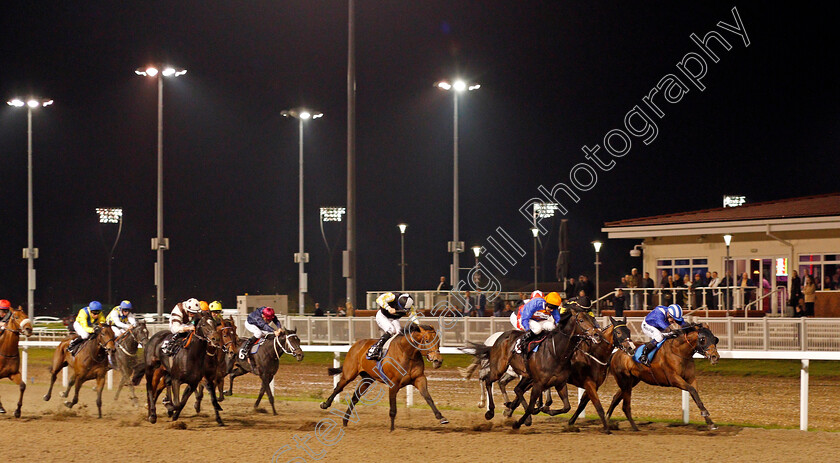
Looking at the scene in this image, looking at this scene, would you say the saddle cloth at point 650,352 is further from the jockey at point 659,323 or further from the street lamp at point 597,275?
the street lamp at point 597,275

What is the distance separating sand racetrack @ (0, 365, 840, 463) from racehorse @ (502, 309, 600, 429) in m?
0.51

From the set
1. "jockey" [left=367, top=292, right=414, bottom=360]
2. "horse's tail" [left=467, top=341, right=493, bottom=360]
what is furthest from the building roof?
"jockey" [left=367, top=292, right=414, bottom=360]

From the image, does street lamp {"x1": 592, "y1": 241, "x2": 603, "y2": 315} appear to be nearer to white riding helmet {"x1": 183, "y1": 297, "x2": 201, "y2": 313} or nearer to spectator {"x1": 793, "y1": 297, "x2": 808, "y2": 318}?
spectator {"x1": 793, "y1": 297, "x2": 808, "y2": 318}

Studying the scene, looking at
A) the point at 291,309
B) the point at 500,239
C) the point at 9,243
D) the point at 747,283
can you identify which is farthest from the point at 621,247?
the point at 747,283

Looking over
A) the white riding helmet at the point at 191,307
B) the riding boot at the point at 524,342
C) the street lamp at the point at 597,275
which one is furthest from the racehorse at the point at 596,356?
the street lamp at the point at 597,275

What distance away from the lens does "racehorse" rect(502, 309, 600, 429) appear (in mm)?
9031

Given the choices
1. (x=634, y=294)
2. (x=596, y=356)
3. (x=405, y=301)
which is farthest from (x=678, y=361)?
(x=634, y=294)

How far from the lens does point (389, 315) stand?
33.2 feet

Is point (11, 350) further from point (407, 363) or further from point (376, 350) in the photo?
point (407, 363)

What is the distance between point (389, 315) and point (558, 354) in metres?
2.12

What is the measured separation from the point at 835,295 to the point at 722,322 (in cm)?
469

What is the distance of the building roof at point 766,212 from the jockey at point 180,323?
54.3 ft

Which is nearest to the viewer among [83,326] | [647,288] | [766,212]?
[83,326]

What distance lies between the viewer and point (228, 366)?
11.8m
